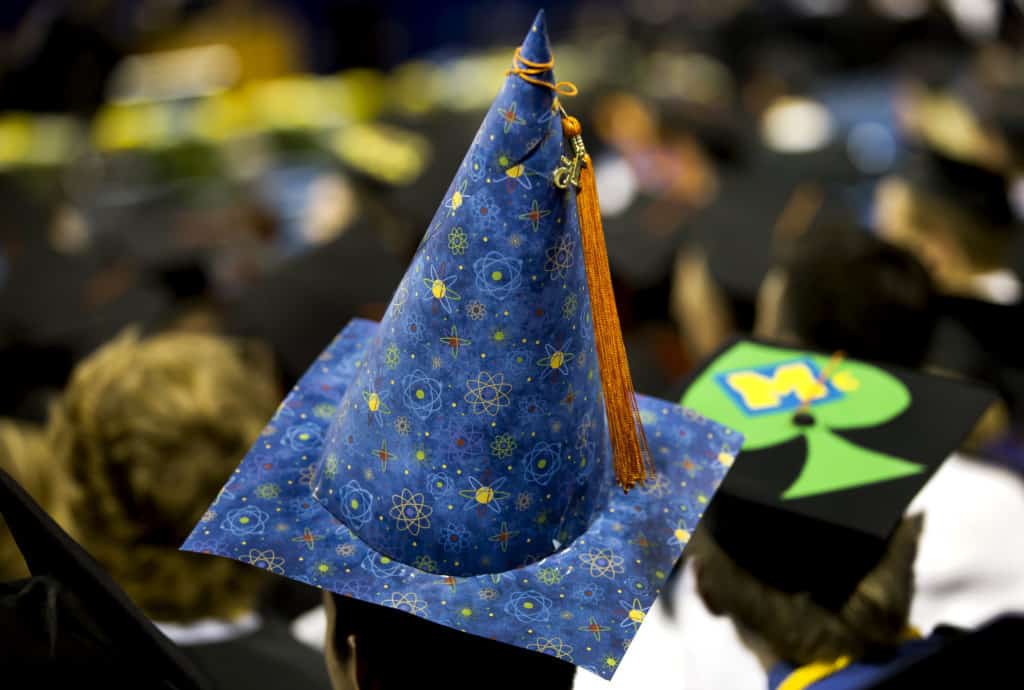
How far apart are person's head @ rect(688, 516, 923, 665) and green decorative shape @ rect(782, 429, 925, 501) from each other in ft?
0.29

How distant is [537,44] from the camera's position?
2.75 ft

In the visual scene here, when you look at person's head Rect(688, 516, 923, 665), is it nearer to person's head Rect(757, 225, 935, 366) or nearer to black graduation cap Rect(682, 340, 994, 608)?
black graduation cap Rect(682, 340, 994, 608)

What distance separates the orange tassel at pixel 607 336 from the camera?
2.96 feet

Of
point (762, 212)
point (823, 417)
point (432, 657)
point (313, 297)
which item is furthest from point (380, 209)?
point (432, 657)

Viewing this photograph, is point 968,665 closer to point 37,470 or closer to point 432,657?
point 432,657

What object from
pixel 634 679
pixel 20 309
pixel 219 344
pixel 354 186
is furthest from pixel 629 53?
pixel 634 679

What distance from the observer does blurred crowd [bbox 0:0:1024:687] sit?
5.01 feet

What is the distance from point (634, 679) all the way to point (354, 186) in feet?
9.66

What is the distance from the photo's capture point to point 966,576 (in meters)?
1.66

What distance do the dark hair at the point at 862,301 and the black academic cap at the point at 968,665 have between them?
2.45 ft

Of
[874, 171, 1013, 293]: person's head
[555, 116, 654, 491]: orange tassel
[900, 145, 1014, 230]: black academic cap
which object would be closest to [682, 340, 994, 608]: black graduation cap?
[555, 116, 654, 491]: orange tassel

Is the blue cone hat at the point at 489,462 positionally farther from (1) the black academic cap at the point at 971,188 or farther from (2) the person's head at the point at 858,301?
(1) the black academic cap at the point at 971,188

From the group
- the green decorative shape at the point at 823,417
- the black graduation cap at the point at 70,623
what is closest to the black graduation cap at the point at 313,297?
the green decorative shape at the point at 823,417

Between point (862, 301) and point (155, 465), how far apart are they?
56.7 inches
